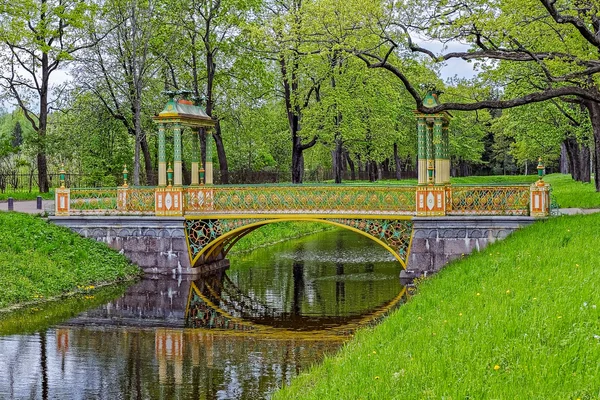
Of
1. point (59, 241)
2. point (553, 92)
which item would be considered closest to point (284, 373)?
point (553, 92)

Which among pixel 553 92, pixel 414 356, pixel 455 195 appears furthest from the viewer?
pixel 455 195

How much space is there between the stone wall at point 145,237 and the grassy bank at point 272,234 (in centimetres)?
655

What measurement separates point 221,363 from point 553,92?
35.6 ft

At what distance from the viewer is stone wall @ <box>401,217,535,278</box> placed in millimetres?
21567

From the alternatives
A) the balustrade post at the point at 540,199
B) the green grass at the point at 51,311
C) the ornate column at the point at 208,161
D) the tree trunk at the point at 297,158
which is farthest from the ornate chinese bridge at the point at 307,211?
the tree trunk at the point at 297,158

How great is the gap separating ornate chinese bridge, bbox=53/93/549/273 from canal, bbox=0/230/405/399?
1439 millimetres

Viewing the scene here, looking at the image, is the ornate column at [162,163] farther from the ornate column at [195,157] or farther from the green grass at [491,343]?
the green grass at [491,343]

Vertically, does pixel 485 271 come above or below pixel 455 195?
below

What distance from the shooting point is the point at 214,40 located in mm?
35344

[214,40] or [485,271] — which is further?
[214,40]

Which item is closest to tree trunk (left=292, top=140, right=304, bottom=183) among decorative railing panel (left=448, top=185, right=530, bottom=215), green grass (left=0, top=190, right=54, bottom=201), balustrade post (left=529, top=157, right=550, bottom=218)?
green grass (left=0, top=190, right=54, bottom=201)

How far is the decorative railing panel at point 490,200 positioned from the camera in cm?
2150

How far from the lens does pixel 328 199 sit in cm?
2281

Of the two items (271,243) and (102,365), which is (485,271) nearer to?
(102,365)
